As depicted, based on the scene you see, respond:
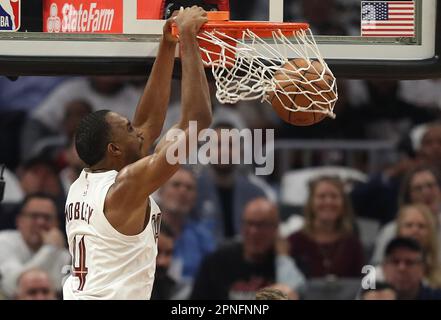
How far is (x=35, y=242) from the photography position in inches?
276

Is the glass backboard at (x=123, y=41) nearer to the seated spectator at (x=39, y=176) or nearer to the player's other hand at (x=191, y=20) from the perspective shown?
the player's other hand at (x=191, y=20)

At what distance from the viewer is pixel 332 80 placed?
4.56 metres

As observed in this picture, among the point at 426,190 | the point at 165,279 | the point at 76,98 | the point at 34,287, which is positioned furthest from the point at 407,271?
the point at 76,98

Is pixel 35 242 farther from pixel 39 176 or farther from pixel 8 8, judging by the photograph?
pixel 8 8

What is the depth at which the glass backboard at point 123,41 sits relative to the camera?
15.7ft

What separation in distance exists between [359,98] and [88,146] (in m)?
3.88

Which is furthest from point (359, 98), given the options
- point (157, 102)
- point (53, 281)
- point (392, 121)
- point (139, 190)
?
point (139, 190)

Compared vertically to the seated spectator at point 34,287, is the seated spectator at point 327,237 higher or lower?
higher

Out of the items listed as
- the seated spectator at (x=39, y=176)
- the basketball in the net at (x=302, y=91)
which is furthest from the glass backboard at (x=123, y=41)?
the seated spectator at (x=39, y=176)

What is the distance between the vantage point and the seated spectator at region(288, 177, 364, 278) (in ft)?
23.4

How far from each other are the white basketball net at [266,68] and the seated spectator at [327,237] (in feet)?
8.50

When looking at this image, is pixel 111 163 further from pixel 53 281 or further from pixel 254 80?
pixel 53 281

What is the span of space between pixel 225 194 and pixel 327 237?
0.73m

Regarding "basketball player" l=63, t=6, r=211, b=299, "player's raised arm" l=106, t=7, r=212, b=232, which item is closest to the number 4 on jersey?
"basketball player" l=63, t=6, r=211, b=299
